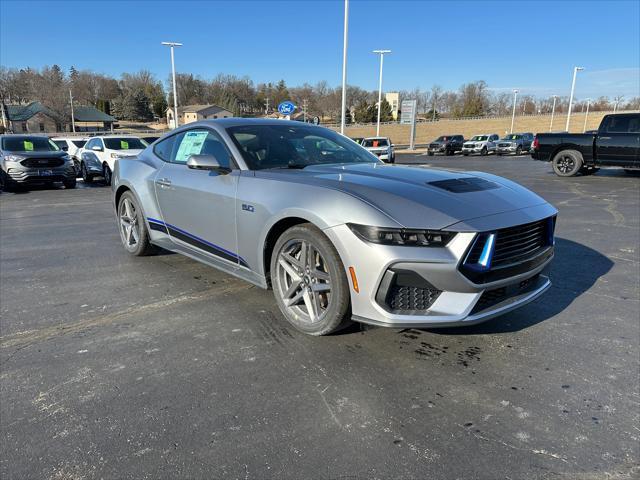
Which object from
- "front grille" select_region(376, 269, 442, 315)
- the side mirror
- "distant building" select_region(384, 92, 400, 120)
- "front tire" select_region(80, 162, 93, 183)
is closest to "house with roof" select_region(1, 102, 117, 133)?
"distant building" select_region(384, 92, 400, 120)

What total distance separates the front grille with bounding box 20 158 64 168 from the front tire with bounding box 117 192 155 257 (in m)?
9.67

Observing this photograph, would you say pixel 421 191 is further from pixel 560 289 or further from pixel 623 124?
pixel 623 124

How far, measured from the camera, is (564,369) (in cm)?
286

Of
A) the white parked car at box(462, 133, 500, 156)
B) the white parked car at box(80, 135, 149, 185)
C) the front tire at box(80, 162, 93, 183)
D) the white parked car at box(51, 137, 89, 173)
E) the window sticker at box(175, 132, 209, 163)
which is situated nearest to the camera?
the window sticker at box(175, 132, 209, 163)

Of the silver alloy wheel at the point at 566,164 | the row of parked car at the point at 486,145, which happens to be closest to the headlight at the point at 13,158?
the silver alloy wheel at the point at 566,164

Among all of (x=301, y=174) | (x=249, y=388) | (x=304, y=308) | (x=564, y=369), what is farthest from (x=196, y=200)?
(x=564, y=369)

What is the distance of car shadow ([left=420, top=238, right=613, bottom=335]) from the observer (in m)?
3.40

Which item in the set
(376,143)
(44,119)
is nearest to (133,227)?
(376,143)

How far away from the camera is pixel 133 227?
211 inches

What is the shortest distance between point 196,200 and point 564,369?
3145mm

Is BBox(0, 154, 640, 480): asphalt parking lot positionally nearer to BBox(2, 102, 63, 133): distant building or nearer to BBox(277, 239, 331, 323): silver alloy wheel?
BBox(277, 239, 331, 323): silver alloy wheel

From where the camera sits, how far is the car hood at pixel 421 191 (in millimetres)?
2693

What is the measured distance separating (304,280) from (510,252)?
4.51 ft

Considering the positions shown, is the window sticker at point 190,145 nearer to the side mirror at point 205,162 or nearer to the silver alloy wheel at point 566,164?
the side mirror at point 205,162
